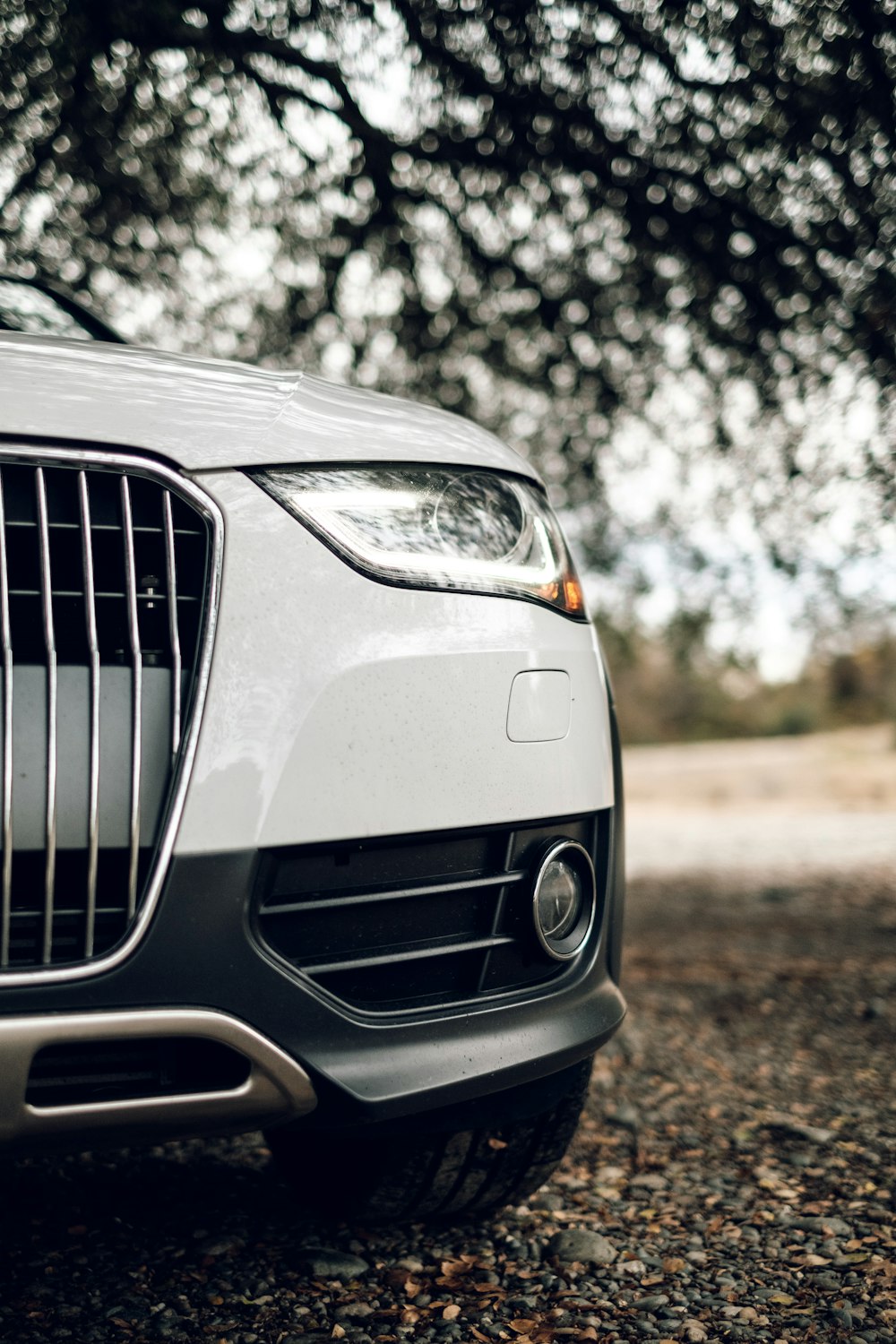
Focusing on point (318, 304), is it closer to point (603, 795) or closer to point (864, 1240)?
point (603, 795)

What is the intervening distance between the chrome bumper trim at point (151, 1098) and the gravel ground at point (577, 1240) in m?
0.47

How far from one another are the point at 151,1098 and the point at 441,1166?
65 centimetres

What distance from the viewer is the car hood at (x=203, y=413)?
53.9 inches

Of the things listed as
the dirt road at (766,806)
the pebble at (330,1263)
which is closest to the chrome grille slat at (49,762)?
the pebble at (330,1263)

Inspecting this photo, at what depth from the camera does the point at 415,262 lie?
5480mm

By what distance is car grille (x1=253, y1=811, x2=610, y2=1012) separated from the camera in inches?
55.6

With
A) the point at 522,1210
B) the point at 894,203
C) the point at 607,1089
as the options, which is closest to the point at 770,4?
the point at 894,203

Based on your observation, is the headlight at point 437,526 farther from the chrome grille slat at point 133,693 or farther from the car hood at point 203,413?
the chrome grille slat at point 133,693

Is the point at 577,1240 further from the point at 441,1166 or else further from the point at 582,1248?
the point at 441,1166

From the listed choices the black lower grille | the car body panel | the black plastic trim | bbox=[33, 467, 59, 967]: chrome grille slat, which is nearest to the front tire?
the black plastic trim

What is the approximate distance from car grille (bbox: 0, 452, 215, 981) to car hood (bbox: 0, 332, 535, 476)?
0.17 ft

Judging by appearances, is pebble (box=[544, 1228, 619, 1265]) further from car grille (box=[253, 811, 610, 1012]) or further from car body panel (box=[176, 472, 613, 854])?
car body panel (box=[176, 472, 613, 854])

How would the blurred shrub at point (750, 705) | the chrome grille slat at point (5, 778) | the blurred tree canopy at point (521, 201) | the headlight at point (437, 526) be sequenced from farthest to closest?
the blurred shrub at point (750, 705) < the blurred tree canopy at point (521, 201) < the headlight at point (437, 526) < the chrome grille slat at point (5, 778)

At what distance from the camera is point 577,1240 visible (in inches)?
75.5
